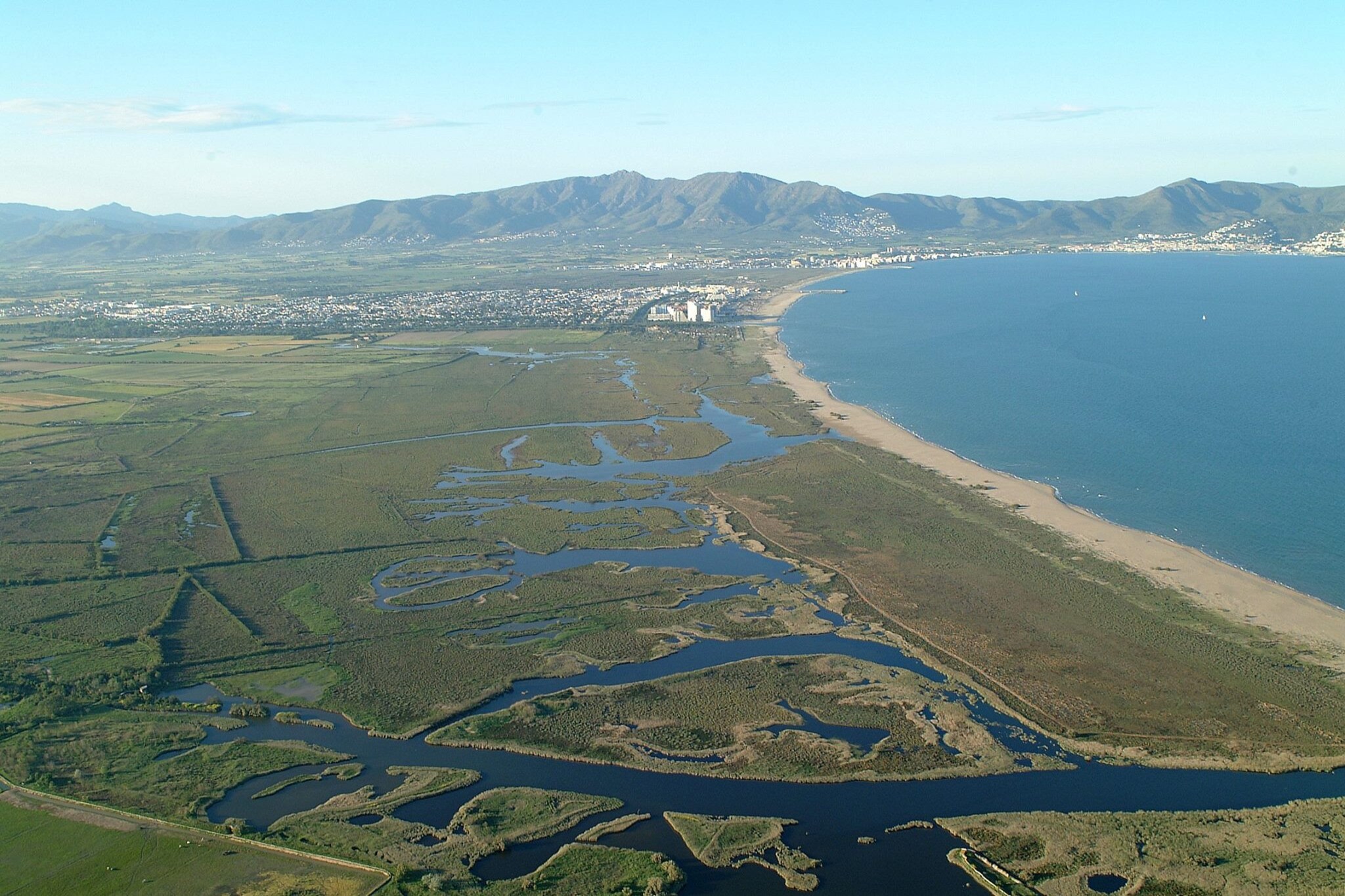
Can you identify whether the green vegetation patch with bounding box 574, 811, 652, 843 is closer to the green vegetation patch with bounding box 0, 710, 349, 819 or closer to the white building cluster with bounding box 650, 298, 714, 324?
the green vegetation patch with bounding box 0, 710, 349, 819

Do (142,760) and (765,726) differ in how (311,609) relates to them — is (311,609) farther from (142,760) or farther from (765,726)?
(765,726)

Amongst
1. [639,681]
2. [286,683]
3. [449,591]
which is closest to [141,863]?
[286,683]

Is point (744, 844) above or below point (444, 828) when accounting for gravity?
below

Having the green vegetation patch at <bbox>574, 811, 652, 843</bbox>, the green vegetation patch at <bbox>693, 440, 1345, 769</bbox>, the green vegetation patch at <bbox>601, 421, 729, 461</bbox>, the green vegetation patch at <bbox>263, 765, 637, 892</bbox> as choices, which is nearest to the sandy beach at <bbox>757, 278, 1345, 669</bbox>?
the green vegetation patch at <bbox>693, 440, 1345, 769</bbox>

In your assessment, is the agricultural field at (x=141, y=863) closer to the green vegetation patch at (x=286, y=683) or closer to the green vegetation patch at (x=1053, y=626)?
the green vegetation patch at (x=286, y=683)

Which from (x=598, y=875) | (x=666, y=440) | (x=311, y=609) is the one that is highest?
(x=666, y=440)

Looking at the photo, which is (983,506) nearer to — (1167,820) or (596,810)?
(1167,820)

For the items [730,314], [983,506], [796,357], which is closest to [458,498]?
[983,506]
